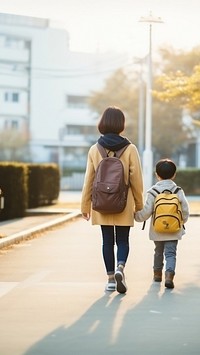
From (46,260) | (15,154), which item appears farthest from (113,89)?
(46,260)

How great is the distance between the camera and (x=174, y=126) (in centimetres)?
5828

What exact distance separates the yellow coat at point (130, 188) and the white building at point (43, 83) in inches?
2540

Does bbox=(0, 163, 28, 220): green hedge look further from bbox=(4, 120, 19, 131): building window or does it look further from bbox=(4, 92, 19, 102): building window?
bbox=(4, 92, 19, 102): building window

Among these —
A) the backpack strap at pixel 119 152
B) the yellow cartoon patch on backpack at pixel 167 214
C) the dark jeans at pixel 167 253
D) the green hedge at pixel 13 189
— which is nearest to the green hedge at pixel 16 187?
the green hedge at pixel 13 189

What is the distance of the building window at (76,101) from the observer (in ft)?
258

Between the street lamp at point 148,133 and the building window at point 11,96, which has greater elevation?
the building window at point 11,96

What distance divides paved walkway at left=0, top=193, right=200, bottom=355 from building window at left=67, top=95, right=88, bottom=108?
66.6 metres

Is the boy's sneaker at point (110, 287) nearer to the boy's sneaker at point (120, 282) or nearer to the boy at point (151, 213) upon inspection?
the boy's sneaker at point (120, 282)

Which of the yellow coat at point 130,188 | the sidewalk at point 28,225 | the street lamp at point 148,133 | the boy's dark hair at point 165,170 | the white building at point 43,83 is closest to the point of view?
the yellow coat at point 130,188

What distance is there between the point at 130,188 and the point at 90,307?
4.72 ft

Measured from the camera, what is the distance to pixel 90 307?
743 centimetres

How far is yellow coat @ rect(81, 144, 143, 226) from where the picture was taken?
27.2 feet

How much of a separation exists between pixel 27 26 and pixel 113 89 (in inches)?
621

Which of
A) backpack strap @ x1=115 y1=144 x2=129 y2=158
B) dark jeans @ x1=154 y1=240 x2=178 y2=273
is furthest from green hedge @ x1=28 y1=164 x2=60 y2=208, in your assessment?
backpack strap @ x1=115 y1=144 x2=129 y2=158
